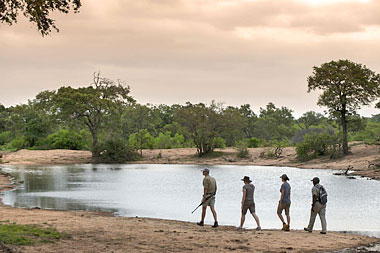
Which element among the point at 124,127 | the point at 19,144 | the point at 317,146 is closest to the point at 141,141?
the point at 19,144

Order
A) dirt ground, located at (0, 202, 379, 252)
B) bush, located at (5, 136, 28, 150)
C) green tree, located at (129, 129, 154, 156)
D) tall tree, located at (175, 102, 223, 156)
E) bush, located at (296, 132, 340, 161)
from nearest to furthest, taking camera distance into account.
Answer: dirt ground, located at (0, 202, 379, 252) → bush, located at (296, 132, 340, 161) → tall tree, located at (175, 102, 223, 156) → green tree, located at (129, 129, 154, 156) → bush, located at (5, 136, 28, 150)

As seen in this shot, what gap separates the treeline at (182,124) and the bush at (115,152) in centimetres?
12

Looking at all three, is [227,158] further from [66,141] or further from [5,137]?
[5,137]

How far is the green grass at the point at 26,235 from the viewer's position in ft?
35.6

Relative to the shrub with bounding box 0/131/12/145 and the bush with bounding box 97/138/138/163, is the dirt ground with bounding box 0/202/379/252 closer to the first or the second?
the bush with bounding box 97/138/138/163

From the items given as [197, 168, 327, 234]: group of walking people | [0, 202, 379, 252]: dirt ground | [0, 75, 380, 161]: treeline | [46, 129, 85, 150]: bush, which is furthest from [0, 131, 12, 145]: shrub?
[197, 168, 327, 234]: group of walking people

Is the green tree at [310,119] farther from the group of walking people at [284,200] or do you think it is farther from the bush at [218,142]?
the group of walking people at [284,200]

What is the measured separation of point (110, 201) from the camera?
79.3ft

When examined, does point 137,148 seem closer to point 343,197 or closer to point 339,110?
point 339,110

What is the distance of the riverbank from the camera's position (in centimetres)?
4356

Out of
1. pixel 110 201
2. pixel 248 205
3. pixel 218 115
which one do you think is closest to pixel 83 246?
pixel 248 205

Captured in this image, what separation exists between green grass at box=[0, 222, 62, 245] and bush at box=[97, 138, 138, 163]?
1908 inches

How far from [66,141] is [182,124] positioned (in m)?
18.9

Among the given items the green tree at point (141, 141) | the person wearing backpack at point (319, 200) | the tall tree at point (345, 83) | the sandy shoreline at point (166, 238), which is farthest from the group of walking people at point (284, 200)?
the green tree at point (141, 141)
